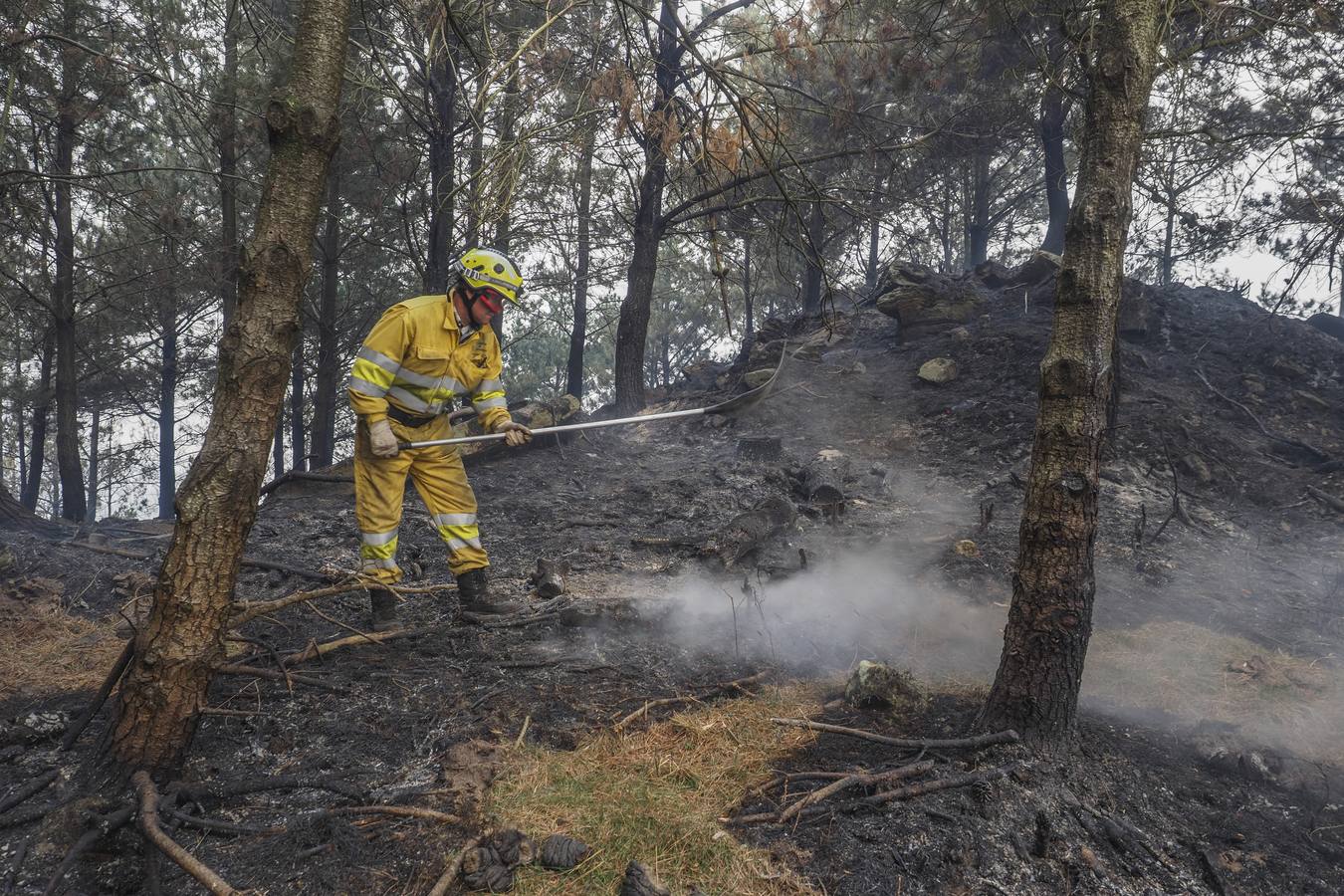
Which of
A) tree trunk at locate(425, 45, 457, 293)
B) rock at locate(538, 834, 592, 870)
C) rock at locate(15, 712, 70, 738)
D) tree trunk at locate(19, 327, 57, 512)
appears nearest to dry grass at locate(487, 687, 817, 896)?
rock at locate(538, 834, 592, 870)

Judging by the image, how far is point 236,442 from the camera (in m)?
2.58

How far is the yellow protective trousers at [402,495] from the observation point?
428cm

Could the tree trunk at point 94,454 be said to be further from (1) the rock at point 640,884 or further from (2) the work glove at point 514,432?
(1) the rock at point 640,884

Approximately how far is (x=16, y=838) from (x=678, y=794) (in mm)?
2183

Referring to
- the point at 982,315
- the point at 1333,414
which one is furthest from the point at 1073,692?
the point at 982,315

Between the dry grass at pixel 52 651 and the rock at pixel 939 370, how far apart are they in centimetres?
1040

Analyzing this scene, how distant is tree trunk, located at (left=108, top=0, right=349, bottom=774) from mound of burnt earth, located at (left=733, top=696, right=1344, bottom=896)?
2.06 m

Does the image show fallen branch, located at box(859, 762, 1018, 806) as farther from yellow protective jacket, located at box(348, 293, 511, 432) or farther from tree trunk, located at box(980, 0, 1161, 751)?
yellow protective jacket, located at box(348, 293, 511, 432)

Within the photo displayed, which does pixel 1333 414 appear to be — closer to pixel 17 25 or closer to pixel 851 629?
pixel 851 629

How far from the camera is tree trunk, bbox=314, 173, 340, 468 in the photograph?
441 inches

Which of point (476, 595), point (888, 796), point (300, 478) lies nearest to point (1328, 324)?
point (888, 796)

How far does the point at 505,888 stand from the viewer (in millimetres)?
2123

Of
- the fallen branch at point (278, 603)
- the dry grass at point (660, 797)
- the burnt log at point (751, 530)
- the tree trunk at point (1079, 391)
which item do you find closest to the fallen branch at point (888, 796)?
the dry grass at point (660, 797)

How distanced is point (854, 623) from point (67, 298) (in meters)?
11.2
